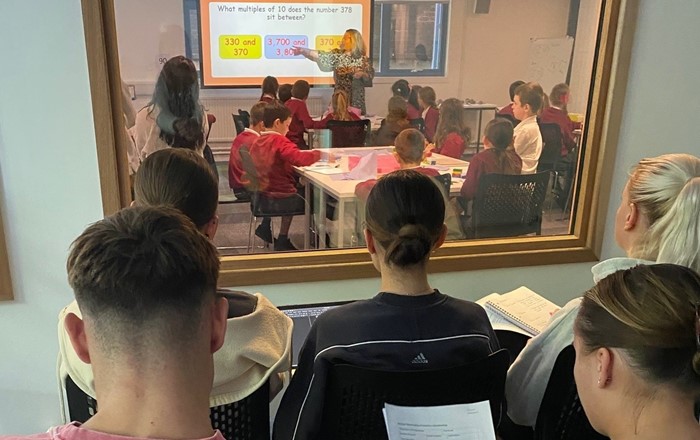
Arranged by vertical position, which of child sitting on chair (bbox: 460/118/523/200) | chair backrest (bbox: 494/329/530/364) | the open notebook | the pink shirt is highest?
the pink shirt

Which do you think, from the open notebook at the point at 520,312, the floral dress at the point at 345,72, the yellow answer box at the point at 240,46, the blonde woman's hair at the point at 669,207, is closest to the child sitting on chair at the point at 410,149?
the floral dress at the point at 345,72

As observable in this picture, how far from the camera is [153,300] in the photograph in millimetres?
671

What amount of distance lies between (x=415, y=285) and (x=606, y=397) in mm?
449

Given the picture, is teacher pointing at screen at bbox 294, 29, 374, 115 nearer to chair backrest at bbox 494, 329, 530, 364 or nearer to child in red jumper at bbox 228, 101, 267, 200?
child in red jumper at bbox 228, 101, 267, 200

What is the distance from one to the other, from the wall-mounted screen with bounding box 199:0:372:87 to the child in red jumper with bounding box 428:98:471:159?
0.80 metres

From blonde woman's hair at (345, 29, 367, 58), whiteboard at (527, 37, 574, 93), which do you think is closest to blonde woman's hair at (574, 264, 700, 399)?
whiteboard at (527, 37, 574, 93)

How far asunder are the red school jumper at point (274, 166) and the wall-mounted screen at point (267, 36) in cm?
69

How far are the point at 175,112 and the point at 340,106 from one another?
139cm

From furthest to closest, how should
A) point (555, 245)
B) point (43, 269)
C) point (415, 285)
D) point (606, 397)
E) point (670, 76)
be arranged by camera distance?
1. point (555, 245)
2. point (670, 76)
3. point (43, 269)
4. point (415, 285)
5. point (606, 397)

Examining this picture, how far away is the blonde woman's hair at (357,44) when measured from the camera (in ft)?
13.0

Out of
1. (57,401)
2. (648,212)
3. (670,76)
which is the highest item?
(670,76)

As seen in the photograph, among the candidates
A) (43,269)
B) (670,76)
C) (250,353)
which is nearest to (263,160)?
(43,269)

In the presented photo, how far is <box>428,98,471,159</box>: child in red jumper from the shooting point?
3453mm

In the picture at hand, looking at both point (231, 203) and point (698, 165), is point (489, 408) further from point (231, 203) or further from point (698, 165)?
point (231, 203)
